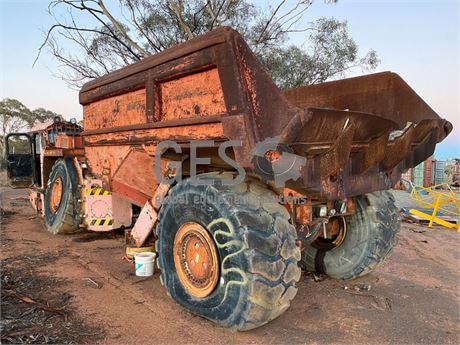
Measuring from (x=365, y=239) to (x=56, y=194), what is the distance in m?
5.06

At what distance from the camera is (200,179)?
3.23 metres

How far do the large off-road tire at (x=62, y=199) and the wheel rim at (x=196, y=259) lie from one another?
3.37 m

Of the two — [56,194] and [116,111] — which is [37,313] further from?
[56,194]

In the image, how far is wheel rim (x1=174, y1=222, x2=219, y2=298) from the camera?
312cm

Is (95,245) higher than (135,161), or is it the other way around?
(135,161)

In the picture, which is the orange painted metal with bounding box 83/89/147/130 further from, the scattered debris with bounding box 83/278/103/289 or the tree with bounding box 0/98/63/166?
the tree with bounding box 0/98/63/166

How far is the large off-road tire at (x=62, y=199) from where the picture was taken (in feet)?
20.3

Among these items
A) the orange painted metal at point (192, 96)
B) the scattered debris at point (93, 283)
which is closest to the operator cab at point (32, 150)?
the scattered debris at point (93, 283)

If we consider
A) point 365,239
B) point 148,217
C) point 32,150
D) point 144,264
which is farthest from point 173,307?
point 32,150

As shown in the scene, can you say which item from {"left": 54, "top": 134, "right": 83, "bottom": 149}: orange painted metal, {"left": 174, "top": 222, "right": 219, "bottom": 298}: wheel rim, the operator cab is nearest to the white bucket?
{"left": 174, "top": 222, "right": 219, "bottom": 298}: wheel rim

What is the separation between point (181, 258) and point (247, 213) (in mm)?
875

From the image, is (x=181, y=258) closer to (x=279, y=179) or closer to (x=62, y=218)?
(x=279, y=179)

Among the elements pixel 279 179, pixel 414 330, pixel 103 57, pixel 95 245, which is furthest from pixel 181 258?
pixel 103 57

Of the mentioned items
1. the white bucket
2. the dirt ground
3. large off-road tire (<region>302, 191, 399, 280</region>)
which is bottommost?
the dirt ground
